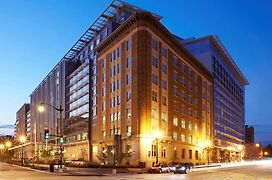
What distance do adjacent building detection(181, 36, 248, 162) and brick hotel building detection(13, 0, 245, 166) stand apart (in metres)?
8.58

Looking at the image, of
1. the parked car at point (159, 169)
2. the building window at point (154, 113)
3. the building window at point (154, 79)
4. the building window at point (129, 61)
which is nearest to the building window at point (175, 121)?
the building window at point (154, 113)

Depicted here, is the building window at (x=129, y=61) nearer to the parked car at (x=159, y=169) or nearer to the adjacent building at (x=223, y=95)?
the parked car at (x=159, y=169)

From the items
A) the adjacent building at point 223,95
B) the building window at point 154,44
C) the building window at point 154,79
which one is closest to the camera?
the building window at point 154,79

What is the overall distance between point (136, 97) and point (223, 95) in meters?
71.2

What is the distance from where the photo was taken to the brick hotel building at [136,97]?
75.7 m

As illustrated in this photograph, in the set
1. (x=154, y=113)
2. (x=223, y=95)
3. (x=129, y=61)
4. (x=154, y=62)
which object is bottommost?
(x=154, y=113)

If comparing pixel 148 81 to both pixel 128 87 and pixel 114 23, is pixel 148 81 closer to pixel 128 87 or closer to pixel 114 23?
pixel 128 87

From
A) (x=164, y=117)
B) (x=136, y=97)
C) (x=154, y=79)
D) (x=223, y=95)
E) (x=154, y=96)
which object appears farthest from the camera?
(x=223, y=95)

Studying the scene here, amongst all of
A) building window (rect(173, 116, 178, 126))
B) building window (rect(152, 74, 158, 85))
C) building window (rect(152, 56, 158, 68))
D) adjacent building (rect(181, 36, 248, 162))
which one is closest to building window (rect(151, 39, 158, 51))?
building window (rect(152, 56, 158, 68))

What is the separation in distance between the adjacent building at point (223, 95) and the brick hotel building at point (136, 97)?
28.2 ft

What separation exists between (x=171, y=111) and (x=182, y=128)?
8541 mm

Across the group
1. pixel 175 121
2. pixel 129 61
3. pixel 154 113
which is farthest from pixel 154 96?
pixel 175 121

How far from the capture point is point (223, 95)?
138750 mm

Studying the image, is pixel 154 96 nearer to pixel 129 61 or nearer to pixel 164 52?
pixel 129 61
